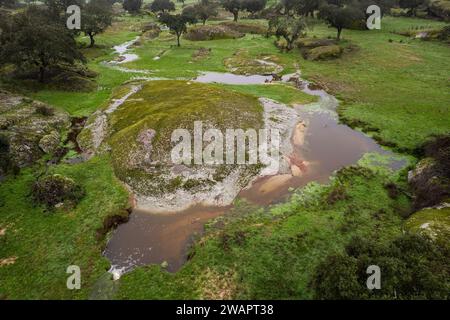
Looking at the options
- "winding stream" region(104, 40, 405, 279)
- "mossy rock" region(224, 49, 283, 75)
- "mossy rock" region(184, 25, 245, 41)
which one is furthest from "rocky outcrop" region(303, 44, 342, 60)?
"mossy rock" region(184, 25, 245, 41)

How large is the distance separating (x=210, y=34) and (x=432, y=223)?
98.0m

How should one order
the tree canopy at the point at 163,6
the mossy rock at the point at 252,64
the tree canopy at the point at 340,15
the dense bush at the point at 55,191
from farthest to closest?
the tree canopy at the point at 163,6 < the tree canopy at the point at 340,15 < the mossy rock at the point at 252,64 < the dense bush at the point at 55,191

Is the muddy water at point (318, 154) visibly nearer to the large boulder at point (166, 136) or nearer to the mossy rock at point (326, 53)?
the large boulder at point (166, 136)

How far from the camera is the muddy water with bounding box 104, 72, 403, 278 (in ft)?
84.8

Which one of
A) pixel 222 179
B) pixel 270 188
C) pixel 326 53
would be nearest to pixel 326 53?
pixel 326 53

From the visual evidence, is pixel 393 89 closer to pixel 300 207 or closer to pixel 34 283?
pixel 300 207

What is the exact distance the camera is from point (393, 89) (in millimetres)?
58219

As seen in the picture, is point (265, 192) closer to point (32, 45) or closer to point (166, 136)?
point (166, 136)

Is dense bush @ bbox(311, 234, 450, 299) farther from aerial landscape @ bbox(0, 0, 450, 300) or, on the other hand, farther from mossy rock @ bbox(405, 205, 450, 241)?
mossy rock @ bbox(405, 205, 450, 241)

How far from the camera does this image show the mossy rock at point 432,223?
23391 millimetres

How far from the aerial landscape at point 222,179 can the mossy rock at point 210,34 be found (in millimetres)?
41559

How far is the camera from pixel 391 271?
62.4ft

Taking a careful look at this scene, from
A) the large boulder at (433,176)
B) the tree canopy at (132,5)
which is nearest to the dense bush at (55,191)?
the large boulder at (433,176)

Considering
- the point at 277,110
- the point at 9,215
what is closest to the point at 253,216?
the point at 9,215
